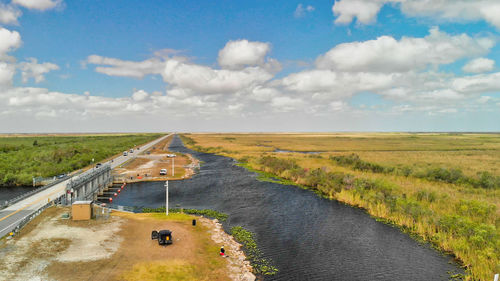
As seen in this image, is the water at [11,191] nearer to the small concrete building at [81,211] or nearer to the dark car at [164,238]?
the small concrete building at [81,211]

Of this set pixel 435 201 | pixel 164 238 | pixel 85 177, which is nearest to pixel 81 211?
pixel 164 238

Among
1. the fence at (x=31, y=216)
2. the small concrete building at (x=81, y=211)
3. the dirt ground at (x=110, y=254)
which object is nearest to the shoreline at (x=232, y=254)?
the dirt ground at (x=110, y=254)

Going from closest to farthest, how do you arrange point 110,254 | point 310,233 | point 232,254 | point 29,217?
point 110,254 < point 232,254 < point 29,217 < point 310,233

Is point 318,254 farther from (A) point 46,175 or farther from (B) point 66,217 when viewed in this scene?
(A) point 46,175

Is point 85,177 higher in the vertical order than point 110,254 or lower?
higher

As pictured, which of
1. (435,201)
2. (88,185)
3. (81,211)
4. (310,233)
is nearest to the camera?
(81,211)

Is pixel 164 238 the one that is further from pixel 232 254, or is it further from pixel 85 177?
pixel 85 177
